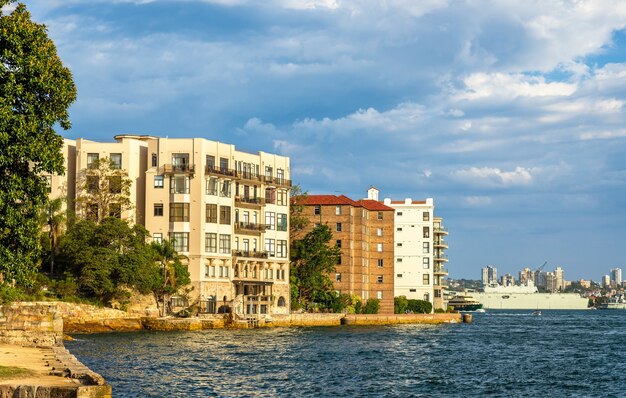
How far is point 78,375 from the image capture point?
35719 millimetres

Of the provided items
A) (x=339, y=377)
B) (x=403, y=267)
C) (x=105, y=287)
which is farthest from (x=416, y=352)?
(x=403, y=267)

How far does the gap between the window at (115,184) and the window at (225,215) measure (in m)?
13.0

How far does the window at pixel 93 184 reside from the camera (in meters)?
115

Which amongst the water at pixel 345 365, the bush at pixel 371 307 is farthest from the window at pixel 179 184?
the bush at pixel 371 307

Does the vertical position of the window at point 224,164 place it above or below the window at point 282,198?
above

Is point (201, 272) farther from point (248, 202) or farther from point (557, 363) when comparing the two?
point (557, 363)

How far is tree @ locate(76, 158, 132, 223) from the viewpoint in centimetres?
11425

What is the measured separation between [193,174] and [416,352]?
4581 cm

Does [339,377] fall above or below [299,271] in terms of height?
below

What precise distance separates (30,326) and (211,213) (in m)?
60.8

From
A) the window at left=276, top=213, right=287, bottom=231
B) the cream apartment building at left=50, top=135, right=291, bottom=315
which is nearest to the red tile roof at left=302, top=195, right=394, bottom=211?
the window at left=276, top=213, right=287, bottom=231

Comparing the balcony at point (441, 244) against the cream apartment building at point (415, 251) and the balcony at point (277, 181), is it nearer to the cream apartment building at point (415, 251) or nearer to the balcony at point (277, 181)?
the cream apartment building at point (415, 251)

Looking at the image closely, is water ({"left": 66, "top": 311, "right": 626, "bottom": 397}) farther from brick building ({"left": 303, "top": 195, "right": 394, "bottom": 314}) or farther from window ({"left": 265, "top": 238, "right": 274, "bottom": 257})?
brick building ({"left": 303, "top": 195, "right": 394, "bottom": 314})

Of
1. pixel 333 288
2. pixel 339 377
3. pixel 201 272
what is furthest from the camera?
pixel 333 288
